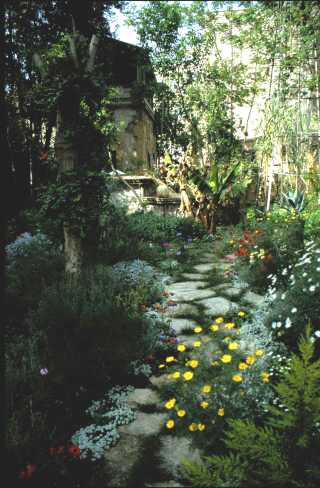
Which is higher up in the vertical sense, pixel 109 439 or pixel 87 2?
pixel 87 2

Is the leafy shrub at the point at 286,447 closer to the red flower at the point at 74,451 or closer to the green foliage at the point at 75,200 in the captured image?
the red flower at the point at 74,451

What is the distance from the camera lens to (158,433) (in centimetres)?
271

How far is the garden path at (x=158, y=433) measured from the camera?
2379mm

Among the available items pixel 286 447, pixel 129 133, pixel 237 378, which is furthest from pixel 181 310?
pixel 129 133

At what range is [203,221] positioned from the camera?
9812mm

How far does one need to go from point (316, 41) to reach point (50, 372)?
9309 mm

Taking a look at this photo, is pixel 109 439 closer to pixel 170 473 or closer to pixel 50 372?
pixel 170 473

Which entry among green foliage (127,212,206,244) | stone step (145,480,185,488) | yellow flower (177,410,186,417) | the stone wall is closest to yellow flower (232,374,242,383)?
yellow flower (177,410,186,417)

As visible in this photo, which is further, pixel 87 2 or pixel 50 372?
pixel 87 2

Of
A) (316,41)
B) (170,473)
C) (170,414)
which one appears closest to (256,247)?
(170,414)

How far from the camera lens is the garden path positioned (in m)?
2.38

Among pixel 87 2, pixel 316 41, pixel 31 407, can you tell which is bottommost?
pixel 31 407

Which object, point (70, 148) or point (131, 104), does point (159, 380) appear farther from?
point (131, 104)

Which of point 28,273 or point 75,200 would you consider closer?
point 75,200
